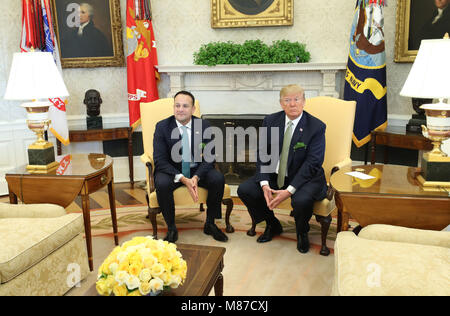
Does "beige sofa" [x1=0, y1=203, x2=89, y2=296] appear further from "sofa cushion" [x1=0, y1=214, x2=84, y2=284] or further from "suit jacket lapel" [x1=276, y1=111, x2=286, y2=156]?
"suit jacket lapel" [x1=276, y1=111, x2=286, y2=156]

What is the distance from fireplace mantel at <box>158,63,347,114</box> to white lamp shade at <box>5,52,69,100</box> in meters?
2.34

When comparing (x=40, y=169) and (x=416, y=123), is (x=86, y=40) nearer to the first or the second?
(x=40, y=169)

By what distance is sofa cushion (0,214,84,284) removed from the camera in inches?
85.3

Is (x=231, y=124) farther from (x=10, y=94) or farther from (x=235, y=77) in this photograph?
(x=10, y=94)

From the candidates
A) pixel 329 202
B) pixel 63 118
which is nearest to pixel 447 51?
pixel 329 202

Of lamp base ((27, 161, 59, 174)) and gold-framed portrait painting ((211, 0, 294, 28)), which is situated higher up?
gold-framed portrait painting ((211, 0, 294, 28))

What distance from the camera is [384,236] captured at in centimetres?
226

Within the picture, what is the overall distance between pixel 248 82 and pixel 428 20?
2165 millimetres

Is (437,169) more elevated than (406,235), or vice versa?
(437,169)

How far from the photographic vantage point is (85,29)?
17.0ft

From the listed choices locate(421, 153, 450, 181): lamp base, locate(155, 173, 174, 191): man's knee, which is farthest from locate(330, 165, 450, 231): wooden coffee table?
locate(155, 173, 174, 191): man's knee

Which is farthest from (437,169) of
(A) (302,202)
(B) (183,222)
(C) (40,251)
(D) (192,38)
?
(D) (192,38)

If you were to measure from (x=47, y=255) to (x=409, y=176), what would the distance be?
2.49 m
